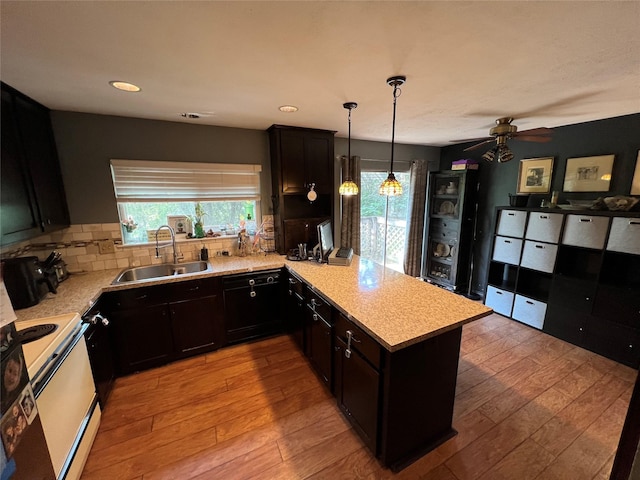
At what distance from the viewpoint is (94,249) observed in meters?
2.47

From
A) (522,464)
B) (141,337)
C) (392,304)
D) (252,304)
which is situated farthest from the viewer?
(252,304)

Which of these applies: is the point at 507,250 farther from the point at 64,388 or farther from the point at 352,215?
the point at 64,388

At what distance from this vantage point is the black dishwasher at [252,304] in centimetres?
257

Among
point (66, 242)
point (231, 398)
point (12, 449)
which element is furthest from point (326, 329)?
point (66, 242)

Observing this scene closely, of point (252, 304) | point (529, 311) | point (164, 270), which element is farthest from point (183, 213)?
point (529, 311)

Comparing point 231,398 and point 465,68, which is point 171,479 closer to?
point 231,398

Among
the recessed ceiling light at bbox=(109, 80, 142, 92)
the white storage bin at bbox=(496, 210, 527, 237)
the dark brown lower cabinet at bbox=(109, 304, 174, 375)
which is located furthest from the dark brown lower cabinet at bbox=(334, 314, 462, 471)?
the white storage bin at bbox=(496, 210, 527, 237)

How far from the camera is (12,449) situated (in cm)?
85

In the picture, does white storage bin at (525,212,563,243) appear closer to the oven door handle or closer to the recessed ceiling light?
the recessed ceiling light

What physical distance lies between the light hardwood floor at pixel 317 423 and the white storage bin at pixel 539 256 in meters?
0.91

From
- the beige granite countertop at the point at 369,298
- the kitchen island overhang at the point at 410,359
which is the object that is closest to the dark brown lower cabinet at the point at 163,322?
the beige granite countertop at the point at 369,298

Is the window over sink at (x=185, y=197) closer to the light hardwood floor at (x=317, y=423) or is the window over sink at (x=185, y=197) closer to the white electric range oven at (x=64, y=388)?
the white electric range oven at (x=64, y=388)

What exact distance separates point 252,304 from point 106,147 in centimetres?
206

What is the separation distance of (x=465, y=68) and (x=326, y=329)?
1.93m
